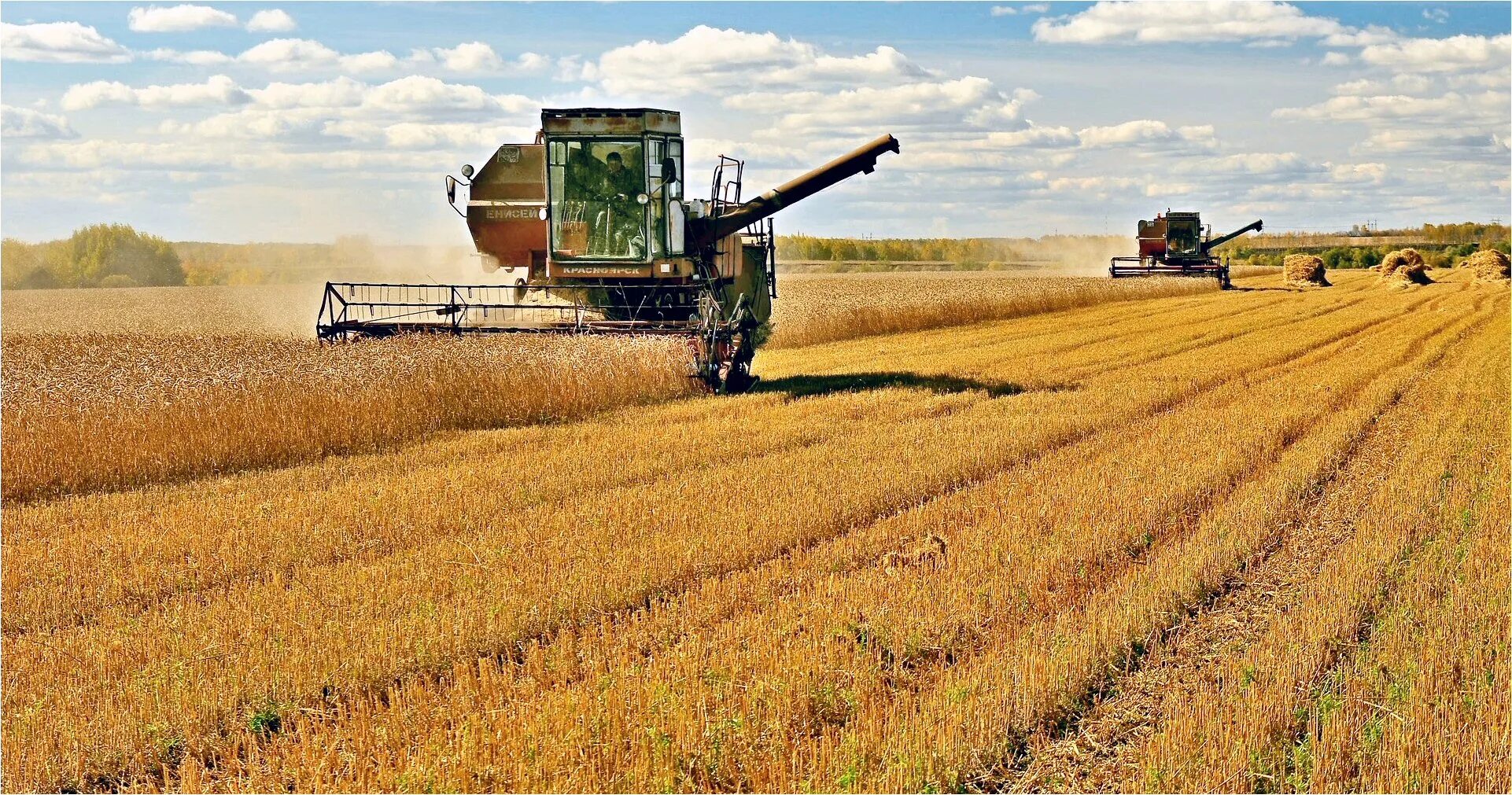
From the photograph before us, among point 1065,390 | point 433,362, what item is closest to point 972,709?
point 433,362

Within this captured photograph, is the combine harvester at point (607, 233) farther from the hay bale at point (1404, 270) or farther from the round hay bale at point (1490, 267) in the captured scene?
the round hay bale at point (1490, 267)

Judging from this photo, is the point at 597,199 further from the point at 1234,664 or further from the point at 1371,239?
the point at 1371,239

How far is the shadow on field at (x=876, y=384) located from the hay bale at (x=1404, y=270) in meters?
26.3

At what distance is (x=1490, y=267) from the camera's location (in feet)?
126

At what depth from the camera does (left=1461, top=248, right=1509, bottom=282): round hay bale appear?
38.1 metres

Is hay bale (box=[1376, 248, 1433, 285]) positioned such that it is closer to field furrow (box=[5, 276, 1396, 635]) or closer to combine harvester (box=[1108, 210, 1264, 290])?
combine harvester (box=[1108, 210, 1264, 290])

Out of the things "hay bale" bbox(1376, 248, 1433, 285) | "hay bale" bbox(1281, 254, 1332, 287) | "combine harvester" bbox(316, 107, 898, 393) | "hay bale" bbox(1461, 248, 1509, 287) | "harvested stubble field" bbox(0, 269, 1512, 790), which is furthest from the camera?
"hay bale" bbox(1281, 254, 1332, 287)

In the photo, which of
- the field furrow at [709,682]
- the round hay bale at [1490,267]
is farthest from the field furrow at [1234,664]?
the round hay bale at [1490,267]

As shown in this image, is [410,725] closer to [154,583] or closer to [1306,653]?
[154,583]

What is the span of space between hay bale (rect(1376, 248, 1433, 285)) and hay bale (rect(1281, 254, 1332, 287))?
176 centimetres

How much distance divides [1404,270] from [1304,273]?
11.3 feet

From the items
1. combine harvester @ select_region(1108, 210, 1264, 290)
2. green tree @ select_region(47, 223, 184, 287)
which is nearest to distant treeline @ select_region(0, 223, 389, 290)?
green tree @ select_region(47, 223, 184, 287)

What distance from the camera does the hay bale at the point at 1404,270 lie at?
37656 millimetres

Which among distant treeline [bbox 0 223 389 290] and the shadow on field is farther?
distant treeline [bbox 0 223 389 290]
